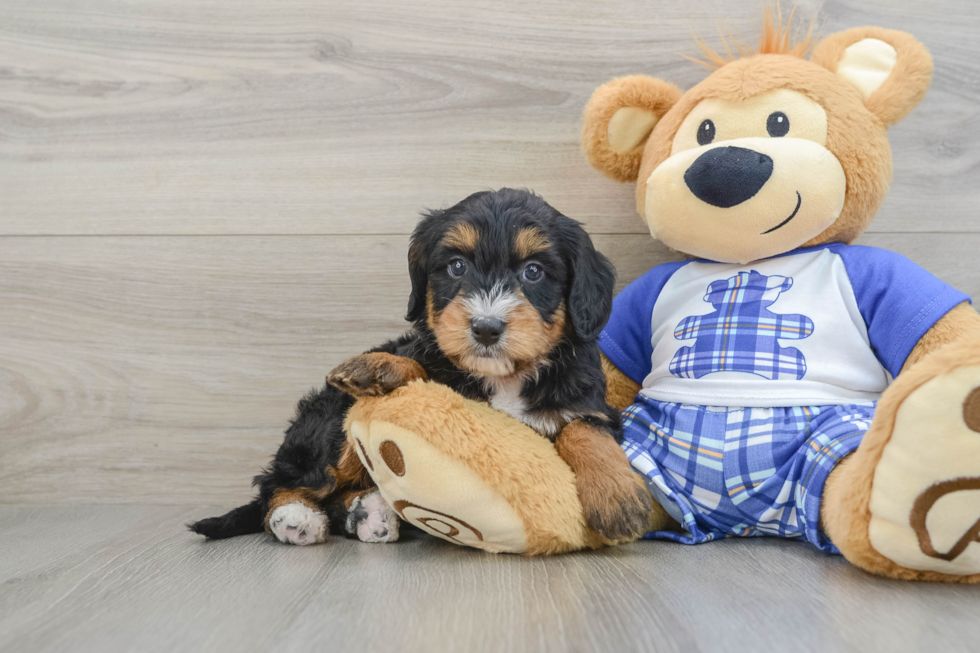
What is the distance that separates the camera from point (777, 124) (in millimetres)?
1609

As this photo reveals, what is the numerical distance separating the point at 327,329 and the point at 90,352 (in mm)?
781

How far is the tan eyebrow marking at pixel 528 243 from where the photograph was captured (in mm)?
1450

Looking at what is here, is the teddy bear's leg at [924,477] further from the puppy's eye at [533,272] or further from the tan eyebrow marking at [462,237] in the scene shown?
the tan eyebrow marking at [462,237]

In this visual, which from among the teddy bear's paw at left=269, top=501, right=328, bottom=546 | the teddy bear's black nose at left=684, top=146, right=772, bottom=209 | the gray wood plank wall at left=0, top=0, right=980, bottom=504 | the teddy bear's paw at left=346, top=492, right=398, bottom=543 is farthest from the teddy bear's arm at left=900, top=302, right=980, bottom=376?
the teddy bear's paw at left=269, top=501, right=328, bottom=546

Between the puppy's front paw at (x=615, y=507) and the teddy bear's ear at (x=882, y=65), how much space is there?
1.12m

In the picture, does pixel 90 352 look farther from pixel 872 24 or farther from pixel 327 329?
pixel 872 24

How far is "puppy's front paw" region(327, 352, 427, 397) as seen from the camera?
1389 millimetres

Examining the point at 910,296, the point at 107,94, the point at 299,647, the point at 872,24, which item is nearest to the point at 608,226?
the point at 910,296

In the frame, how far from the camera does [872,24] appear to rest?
2.06 metres

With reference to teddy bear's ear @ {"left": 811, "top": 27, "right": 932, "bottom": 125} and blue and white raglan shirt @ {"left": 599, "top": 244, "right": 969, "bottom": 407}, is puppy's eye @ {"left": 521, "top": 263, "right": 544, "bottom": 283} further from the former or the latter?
teddy bear's ear @ {"left": 811, "top": 27, "right": 932, "bottom": 125}

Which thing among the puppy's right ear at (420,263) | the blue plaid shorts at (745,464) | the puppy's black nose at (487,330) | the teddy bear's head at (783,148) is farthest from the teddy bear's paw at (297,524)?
the teddy bear's head at (783,148)

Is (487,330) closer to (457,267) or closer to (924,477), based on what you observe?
(457,267)

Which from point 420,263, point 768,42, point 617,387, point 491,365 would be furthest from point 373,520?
point 768,42

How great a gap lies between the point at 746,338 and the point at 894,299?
327 millimetres
